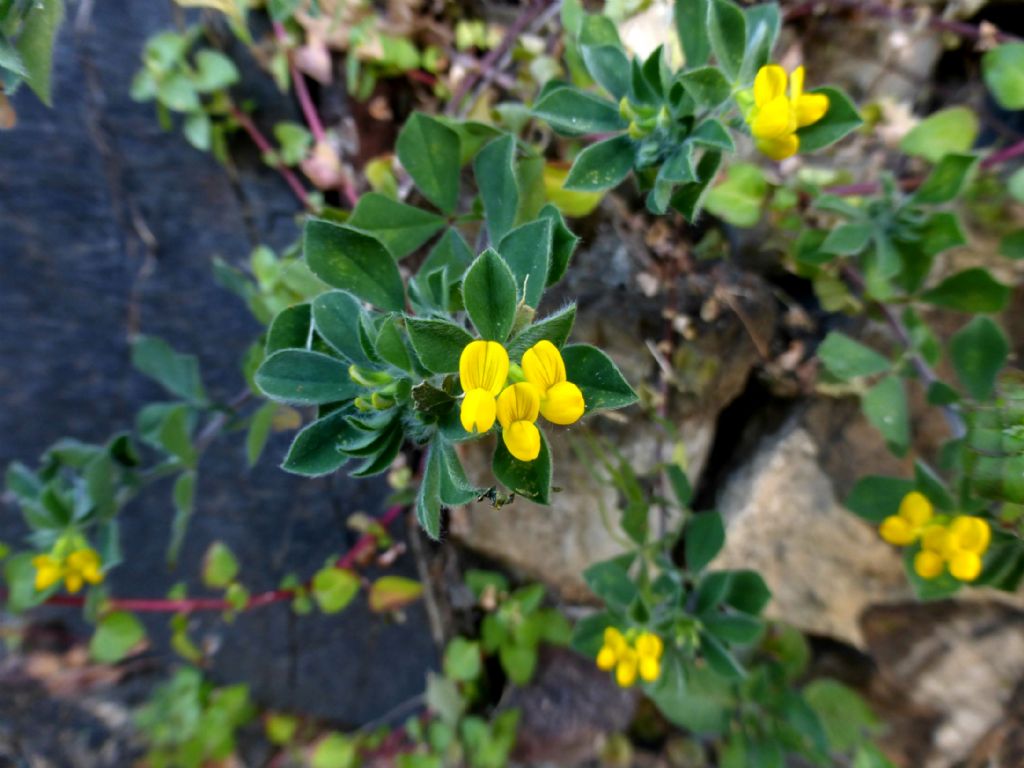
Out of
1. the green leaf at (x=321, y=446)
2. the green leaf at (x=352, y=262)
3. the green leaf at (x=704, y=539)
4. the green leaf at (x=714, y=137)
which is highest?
the green leaf at (x=714, y=137)

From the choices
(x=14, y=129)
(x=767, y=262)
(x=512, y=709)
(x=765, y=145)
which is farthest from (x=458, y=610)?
(x=14, y=129)

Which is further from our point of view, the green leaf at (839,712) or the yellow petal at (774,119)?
the green leaf at (839,712)

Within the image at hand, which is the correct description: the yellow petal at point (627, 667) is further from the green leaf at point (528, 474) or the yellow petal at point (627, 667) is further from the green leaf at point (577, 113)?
the green leaf at point (577, 113)

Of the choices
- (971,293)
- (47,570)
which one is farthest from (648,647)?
(47,570)

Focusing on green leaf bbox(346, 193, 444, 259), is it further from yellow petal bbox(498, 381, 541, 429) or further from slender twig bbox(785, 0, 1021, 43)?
slender twig bbox(785, 0, 1021, 43)

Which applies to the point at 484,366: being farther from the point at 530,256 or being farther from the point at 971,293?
the point at 971,293

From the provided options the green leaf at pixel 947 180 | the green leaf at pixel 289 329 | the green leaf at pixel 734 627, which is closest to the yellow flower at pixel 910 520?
the green leaf at pixel 734 627
